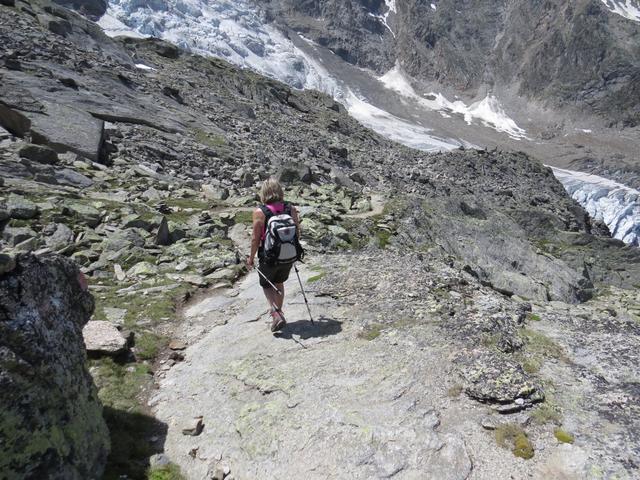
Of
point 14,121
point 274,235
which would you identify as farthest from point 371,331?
point 14,121

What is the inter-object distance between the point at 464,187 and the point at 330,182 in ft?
94.1

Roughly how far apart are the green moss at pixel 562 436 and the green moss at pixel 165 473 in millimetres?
4455

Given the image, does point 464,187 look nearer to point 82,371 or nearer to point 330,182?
point 330,182

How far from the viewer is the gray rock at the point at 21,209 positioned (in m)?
15.0

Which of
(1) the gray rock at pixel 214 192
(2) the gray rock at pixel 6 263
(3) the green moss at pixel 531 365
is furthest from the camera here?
(1) the gray rock at pixel 214 192

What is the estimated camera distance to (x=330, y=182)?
111ft

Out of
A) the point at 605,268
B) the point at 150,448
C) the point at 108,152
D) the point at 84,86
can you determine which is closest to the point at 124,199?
the point at 108,152

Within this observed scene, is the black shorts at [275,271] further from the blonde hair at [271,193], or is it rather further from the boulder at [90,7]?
the boulder at [90,7]

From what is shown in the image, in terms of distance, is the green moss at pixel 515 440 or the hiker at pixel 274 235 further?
the hiker at pixel 274 235

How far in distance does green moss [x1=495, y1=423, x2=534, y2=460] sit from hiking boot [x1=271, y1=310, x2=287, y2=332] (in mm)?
4340

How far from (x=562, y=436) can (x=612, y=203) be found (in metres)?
190

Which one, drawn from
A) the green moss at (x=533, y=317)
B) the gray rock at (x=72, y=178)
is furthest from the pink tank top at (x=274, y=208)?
the gray rock at (x=72, y=178)

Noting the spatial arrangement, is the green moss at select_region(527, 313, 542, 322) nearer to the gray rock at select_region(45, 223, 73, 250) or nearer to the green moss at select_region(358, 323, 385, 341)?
the green moss at select_region(358, 323, 385, 341)

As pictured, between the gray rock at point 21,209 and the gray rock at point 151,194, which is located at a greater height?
the gray rock at point 21,209
